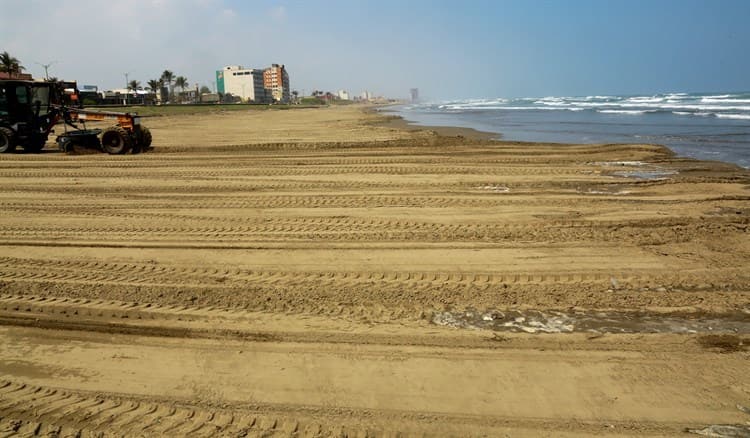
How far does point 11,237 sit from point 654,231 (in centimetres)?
896

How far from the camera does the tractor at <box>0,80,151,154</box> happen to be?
1583 centimetres

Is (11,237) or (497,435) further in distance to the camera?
(11,237)

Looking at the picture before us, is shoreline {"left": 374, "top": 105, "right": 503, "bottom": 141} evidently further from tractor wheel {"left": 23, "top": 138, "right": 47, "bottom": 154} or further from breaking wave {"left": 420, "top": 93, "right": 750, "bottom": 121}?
breaking wave {"left": 420, "top": 93, "right": 750, "bottom": 121}

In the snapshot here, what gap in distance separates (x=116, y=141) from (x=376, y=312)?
1459 centimetres

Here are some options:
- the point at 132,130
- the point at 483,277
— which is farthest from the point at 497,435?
the point at 132,130

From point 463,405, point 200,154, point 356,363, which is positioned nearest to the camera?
point 463,405

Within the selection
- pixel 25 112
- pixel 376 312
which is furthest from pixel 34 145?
pixel 376 312

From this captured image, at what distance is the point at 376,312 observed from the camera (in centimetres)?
450

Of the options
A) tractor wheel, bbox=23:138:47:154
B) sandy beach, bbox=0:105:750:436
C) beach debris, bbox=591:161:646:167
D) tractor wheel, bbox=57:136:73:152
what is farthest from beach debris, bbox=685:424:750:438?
tractor wheel, bbox=23:138:47:154

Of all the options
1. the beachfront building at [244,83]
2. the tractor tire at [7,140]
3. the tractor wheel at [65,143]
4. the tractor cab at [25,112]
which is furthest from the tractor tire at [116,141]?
the beachfront building at [244,83]

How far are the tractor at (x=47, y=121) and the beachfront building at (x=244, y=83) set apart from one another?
140 meters

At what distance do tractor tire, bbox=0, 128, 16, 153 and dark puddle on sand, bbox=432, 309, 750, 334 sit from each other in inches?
677

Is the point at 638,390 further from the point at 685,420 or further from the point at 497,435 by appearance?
the point at 497,435

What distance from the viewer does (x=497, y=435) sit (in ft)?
9.63
